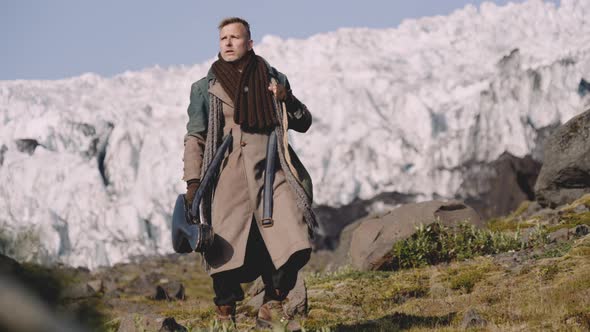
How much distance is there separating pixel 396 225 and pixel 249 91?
7235 millimetres

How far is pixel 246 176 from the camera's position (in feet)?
20.5

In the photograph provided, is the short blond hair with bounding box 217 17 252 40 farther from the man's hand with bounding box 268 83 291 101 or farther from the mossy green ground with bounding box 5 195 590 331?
the mossy green ground with bounding box 5 195 590 331

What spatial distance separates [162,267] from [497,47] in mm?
54110

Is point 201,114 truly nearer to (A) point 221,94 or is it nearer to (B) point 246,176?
(A) point 221,94

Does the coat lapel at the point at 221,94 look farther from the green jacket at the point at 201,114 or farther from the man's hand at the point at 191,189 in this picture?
the man's hand at the point at 191,189

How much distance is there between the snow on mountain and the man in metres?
53.8

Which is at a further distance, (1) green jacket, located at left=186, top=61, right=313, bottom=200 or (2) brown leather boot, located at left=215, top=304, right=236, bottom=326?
(1) green jacket, located at left=186, top=61, right=313, bottom=200

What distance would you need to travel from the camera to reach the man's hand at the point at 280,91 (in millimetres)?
6160

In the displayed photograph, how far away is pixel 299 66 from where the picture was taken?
3861 inches

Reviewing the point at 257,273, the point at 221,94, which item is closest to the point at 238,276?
the point at 257,273

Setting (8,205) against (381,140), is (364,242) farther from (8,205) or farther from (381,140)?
(381,140)

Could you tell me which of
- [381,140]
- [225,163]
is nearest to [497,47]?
[381,140]

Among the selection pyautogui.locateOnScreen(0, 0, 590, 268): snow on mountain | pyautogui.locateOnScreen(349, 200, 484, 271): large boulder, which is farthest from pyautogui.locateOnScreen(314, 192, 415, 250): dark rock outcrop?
pyautogui.locateOnScreen(349, 200, 484, 271): large boulder

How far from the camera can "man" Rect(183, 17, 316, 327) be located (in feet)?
19.8
